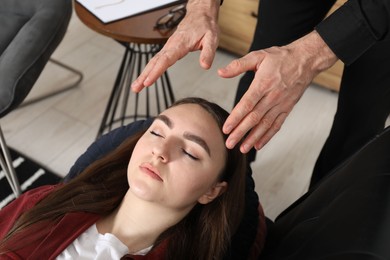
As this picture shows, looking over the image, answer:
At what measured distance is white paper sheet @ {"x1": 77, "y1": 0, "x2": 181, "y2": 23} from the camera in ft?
4.56

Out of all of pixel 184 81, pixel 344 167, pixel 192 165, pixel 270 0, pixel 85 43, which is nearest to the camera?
pixel 344 167

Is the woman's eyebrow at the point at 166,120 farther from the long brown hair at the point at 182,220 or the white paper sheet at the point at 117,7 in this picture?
the white paper sheet at the point at 117,7

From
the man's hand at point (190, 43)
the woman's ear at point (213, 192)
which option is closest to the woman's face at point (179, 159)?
the woman's ear at point (213, 192)

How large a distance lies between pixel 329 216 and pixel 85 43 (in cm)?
208

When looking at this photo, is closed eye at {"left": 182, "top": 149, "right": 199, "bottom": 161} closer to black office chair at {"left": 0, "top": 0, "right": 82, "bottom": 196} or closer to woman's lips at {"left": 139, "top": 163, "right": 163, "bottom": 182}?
woman's lips at {"left": 139, "top": 163, "right": 163, "bottom": 182}

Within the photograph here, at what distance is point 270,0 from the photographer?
51.2 inches

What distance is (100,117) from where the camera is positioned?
1986mm

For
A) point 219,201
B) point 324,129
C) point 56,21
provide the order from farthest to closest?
point 324,129
point 56,21
point 219,201

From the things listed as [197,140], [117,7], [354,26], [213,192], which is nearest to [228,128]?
[197,140]

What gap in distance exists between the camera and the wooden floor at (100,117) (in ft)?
5.87

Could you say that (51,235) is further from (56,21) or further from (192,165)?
(56,21)

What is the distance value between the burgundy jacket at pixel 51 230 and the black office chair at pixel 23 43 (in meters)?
0.34

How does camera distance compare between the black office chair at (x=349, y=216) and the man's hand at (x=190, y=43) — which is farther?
the man's hand at (x=190, y=43)

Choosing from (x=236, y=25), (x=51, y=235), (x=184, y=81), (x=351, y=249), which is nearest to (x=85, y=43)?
(x=184, y=81)
